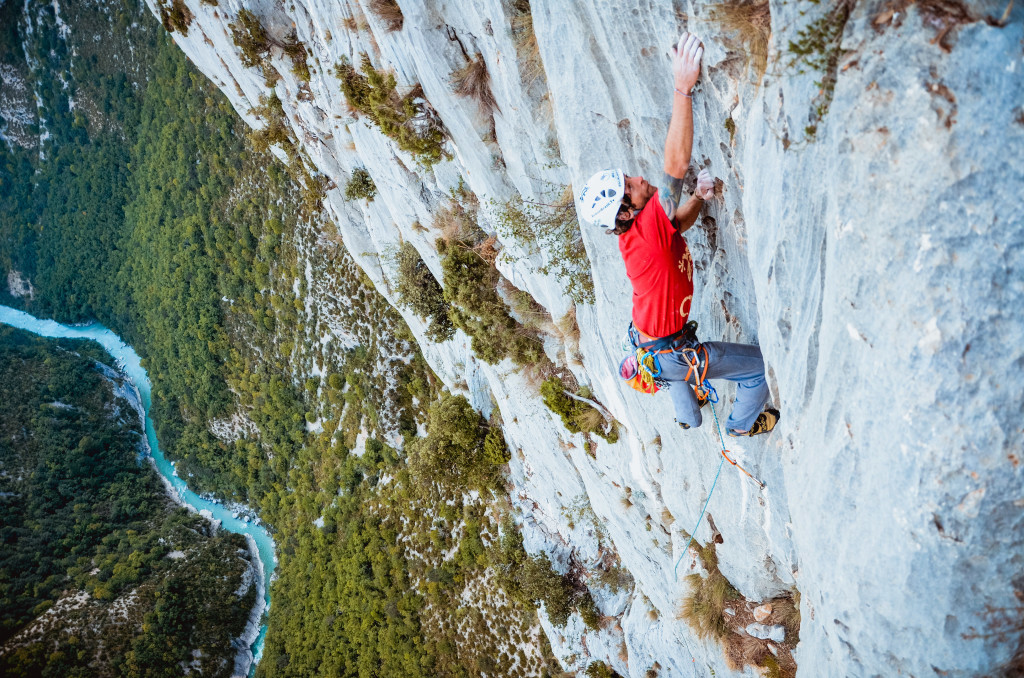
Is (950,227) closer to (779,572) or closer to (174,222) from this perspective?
(779,572)

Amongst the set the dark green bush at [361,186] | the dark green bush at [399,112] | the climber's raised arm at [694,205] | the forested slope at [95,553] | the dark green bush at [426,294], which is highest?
the dark green bush at [361,186]

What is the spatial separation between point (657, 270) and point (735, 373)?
165 cm

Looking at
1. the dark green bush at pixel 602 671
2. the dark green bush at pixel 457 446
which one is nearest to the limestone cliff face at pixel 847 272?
the dark green bush at pixel 602 671

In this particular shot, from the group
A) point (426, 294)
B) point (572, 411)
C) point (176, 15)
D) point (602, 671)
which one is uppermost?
A: point (176, 15)

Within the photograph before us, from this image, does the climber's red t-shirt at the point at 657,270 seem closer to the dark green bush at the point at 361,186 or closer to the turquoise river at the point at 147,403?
the dark green bush at the point at 361,186

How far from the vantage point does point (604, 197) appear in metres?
5.21

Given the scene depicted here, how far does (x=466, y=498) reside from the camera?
17203 mm

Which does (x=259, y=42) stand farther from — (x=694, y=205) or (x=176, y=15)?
(x=694, y=205)

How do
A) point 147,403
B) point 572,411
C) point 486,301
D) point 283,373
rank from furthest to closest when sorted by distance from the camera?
point 147,403 < point 283,373 < point 486,301 < point 572,411

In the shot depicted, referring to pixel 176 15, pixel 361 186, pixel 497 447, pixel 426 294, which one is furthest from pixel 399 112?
pixel 176 15

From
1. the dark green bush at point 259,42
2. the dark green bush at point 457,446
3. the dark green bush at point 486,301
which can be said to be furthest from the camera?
the dark green bush at point 457,446

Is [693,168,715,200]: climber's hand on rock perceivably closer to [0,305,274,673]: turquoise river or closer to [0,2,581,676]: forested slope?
[0,2,581,676]: forested slope

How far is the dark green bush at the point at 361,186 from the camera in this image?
1502 centimetres

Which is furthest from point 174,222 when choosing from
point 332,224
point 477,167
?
point 477,167
